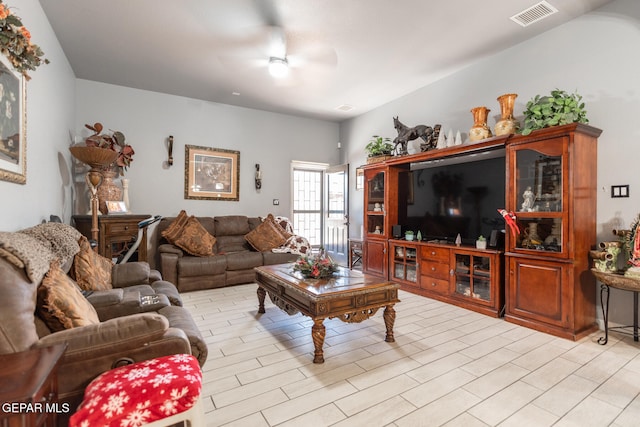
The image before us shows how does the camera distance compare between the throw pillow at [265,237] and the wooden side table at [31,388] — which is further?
the throw pillow at [265,237]

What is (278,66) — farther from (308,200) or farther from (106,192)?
(308,200)

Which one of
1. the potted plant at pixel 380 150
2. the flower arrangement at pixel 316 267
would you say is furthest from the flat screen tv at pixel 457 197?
the flower arrangement at pixel 316 267

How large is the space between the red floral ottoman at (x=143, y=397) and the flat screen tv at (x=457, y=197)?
11.1ft

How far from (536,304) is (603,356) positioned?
0.62m

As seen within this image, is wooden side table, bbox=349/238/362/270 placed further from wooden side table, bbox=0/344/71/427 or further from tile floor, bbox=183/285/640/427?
wooden side table, bbox=0/344/71/427

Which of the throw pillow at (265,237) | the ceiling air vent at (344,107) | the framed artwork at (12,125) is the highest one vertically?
the ceiling air vent at (344,107)

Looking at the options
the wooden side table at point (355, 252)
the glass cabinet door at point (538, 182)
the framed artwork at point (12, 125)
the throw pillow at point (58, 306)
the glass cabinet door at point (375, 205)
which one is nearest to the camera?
the throw pillow at point (58, 306)

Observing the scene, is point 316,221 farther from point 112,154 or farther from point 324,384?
point 324,384

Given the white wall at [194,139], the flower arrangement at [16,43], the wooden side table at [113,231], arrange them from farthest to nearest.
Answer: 1. the white wall at [194,139]
2. the wooden side table at [113,231]
3. the flower arrangement at [16,43]

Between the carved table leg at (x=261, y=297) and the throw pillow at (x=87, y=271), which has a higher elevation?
the throw pillow at (x=87, y=271)

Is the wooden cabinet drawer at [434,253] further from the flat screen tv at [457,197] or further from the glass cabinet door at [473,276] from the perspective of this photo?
the flat screen tv at [457,197]

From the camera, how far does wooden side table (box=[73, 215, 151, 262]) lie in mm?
3709

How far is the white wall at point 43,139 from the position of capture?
7.45ft

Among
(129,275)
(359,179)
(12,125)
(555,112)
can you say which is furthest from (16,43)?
(359,179)
